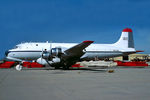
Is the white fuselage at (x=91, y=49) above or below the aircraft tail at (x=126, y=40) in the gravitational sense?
below

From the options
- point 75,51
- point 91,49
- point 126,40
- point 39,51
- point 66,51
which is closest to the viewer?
point 75,51

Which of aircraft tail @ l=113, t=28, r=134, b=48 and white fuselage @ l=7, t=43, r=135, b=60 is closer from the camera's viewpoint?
white fuselage @ l=7, t=43, r=135, b=60

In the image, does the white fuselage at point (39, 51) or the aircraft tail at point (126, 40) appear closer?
the white fuselage at point (39, 51)

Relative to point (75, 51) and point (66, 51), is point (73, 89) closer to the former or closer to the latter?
point (75, 51)

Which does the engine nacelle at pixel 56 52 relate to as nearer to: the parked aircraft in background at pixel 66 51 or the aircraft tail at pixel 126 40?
the parked aircraft in background at pixel 66 51

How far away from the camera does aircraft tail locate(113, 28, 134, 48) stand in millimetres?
35562

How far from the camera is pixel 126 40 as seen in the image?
36.1 m

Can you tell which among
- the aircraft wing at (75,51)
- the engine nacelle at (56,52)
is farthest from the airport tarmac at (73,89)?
the engine nacelle at (56,52)

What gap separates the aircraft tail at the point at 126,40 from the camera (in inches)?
1400

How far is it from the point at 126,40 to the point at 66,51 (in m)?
18.2

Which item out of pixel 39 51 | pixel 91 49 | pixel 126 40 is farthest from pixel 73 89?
pixel 126 40

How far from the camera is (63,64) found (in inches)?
902

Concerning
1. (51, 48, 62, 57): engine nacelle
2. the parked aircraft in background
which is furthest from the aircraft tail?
(51, 48, 62, 57): engine nacelle

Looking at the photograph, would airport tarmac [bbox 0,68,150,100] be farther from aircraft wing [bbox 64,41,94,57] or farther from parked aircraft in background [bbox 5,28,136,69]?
parked aircraft in background [bbox 5,28,136,69]
